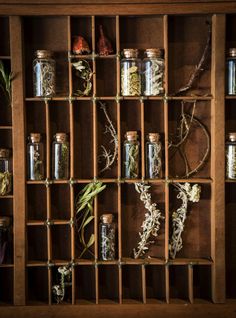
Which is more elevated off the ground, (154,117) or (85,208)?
(154,117)

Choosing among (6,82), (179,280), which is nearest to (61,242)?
(179,280)

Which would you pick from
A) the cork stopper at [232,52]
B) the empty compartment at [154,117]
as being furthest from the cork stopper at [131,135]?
the cork stopper at [232,52]

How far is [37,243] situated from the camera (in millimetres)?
2936

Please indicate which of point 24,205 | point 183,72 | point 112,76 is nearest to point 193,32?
point 183,72

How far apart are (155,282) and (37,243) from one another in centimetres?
70

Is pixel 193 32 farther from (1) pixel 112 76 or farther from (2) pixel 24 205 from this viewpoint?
(2) pixel 24 205

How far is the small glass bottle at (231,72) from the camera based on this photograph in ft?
9.05

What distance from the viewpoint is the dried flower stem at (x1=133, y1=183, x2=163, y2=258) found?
2869mm

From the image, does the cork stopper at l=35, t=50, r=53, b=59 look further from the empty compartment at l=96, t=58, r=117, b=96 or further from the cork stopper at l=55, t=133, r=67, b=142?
the cork stopper at l=55, t=133, r=67, b=142

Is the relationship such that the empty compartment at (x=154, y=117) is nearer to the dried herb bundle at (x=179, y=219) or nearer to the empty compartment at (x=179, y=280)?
the dried herb bundle at (x=179, y=219)

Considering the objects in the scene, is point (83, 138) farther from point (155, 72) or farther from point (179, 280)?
Result: point (179, 280)

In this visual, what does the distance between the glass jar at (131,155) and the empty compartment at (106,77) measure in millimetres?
275
